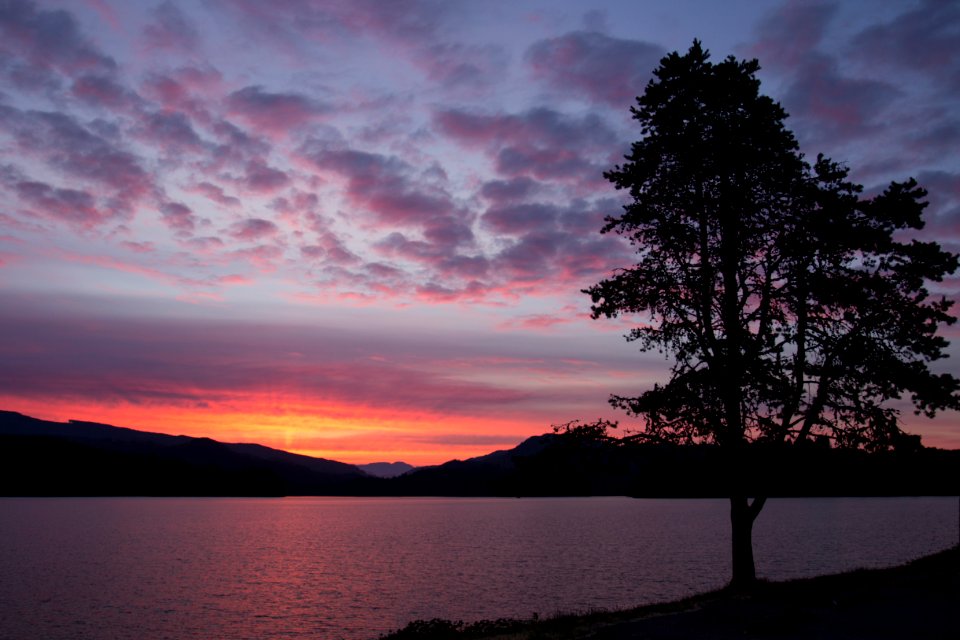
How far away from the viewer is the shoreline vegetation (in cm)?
1697

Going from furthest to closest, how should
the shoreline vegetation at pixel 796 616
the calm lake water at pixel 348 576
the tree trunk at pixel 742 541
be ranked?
the calm lake water at pixel 348 576 < the tree trunk at pixel 742 541 < the shoreline vegetation at pixel 796 616

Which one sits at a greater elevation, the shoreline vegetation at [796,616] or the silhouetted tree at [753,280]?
the silhouetted tree at [753,280]

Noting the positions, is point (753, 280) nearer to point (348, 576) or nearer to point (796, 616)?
point (796, 616)

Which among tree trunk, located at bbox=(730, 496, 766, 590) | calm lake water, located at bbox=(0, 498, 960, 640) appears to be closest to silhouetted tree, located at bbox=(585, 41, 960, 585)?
tree trunk, located at bbox=(730, 496, 766, 590)

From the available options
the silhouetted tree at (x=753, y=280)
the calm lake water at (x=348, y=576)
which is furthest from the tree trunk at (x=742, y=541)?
the calm lake water at (x=348, y=576)

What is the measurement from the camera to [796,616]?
712 inches

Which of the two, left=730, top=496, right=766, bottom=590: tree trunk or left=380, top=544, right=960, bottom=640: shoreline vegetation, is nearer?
left=380, top=544, right=960, bottom=640: shoreline vegetation

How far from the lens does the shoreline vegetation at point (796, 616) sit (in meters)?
17.0

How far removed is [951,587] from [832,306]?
→ 9737mm

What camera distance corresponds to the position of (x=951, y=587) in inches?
860

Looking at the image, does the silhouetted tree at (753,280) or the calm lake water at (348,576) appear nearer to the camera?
the silhouetted tree at (753,280)

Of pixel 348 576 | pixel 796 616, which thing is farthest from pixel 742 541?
pixel 348 576

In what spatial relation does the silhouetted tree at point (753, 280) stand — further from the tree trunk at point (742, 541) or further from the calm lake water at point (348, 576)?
the calm lake water at point (348, 576)

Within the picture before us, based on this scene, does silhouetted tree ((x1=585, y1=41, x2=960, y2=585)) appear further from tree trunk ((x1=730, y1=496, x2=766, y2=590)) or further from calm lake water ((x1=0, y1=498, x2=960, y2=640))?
calm lake water ((x1=0, y1=498, x2=960, y2=640))
